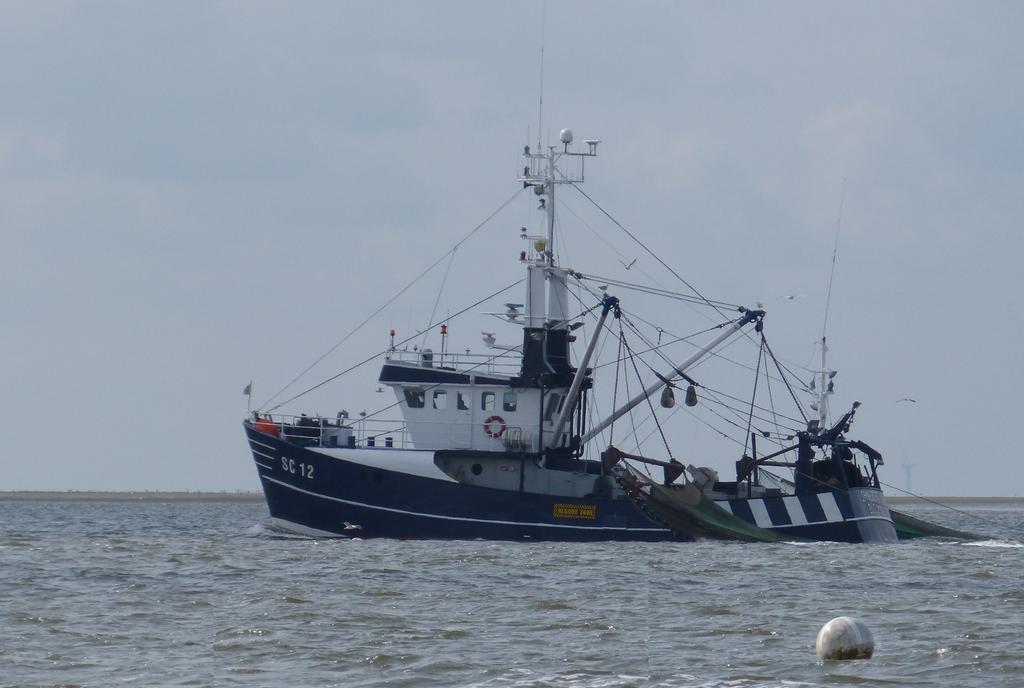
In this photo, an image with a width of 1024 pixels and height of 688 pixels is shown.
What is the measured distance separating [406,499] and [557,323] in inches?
224

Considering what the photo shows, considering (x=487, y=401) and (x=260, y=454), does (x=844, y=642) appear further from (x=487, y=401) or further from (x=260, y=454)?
(x=260, y=454)

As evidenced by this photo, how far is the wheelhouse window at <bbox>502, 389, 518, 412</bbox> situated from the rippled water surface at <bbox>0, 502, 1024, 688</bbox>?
5717 millimetres

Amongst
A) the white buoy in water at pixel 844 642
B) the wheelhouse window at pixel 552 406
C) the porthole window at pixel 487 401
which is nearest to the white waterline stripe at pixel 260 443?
the porthole window at pixel 487 401

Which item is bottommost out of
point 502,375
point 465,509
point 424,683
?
point 424,683

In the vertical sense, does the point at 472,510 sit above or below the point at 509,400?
below

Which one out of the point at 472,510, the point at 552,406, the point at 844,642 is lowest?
the point at 844,642

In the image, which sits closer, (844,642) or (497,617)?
(844,642)

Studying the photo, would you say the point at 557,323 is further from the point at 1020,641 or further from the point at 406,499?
the point at 1020,641

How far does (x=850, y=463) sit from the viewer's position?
36.5 meters

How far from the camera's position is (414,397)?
3706 cm

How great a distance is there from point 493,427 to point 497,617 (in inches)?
674

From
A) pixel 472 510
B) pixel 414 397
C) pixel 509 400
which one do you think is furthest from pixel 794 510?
pixel 414 397

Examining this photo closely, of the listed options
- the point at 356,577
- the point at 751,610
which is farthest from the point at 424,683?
the point at 356,577

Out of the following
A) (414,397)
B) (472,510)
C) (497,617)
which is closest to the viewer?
(497,617)
